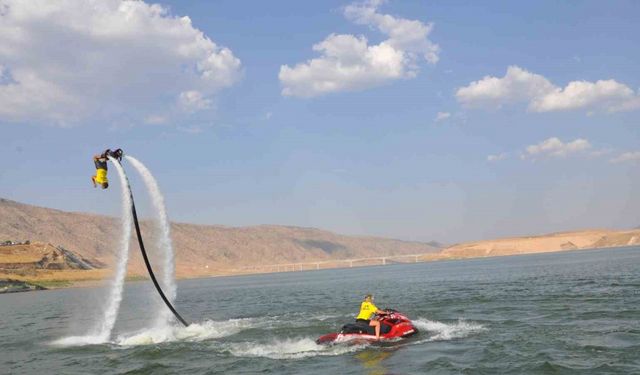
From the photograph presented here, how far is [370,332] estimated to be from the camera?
29.9m

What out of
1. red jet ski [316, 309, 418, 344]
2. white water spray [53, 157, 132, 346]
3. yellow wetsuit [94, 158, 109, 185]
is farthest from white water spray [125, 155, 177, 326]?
red jet ski [316, 309, 418, 344]

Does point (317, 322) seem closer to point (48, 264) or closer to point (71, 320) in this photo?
point (71, 320)

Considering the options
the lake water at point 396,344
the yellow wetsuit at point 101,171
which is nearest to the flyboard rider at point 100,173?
the yellow wetsuit at point 101,171

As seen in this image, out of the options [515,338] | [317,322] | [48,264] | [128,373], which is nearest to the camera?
[128,373]

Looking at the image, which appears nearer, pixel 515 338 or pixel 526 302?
pixel 515 338

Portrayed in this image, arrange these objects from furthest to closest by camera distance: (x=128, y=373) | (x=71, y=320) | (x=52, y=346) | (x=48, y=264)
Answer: (x=48, y=264) < (x=71, y=320) < (x=52, y=346) < (x=128, y=373)

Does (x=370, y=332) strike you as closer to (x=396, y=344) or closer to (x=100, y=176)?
(x=396, y=344)

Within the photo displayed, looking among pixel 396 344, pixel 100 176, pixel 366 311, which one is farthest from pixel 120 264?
pixel 396 344

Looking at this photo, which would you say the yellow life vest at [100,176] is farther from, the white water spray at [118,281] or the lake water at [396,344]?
the lake water at [396,344]

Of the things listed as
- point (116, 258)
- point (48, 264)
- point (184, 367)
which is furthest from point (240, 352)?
point (48, 264)

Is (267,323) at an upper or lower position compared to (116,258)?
lower

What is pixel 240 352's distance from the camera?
29938mm

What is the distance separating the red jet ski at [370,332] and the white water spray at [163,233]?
897cm

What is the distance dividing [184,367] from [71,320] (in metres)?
30.8
